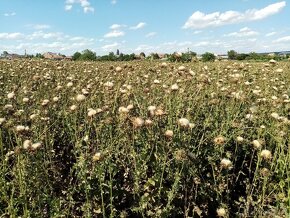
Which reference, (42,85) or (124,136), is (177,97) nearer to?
(124,136)

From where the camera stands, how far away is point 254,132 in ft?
15.9

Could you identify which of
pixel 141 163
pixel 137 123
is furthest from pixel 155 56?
pixel 137 123

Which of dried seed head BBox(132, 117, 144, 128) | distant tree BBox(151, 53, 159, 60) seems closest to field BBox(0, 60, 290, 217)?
dried seed head BBox(132, 117, 144, 128)

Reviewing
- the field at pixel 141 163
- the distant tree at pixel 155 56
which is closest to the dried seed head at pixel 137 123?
the field at pixel 141 163

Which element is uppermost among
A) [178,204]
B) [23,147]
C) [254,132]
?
[23,147]

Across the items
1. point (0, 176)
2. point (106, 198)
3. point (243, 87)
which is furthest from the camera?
point (243, 87)

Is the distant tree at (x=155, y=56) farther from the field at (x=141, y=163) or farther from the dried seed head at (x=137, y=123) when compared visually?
the dried seed head at (x=137, y=123)

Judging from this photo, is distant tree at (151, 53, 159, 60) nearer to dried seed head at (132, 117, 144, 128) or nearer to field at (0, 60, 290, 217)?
field at (0, 60, 290, 217)

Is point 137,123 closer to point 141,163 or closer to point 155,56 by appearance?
point 141,163

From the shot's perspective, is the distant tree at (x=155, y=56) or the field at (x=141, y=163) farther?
the distant tree at (x=155, y=56)

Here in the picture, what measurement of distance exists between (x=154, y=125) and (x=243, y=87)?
2501 mm

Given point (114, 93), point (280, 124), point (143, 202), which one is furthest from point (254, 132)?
point (143, 202)

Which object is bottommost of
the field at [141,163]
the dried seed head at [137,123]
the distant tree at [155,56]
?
the field at [141,163]

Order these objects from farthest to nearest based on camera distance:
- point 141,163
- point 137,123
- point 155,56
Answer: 1. point 155,56
2. point 141,163
3. point 137,123
